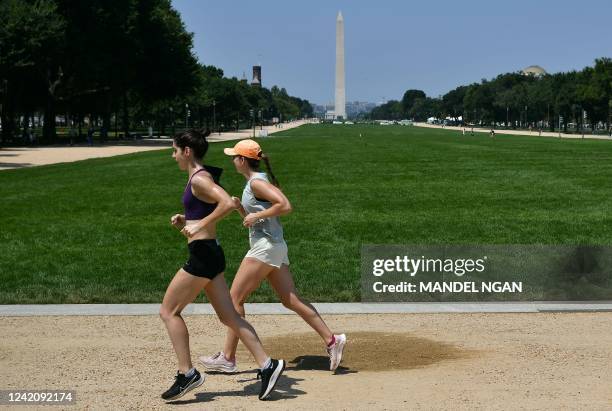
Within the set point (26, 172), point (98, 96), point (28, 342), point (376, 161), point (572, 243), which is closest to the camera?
point (28, 342)

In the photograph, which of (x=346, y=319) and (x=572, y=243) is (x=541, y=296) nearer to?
(x=346, y=319)

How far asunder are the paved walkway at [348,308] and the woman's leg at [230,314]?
10.9ft

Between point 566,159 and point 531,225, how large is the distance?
2947 cm

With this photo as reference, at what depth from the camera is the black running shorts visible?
682 centimetres

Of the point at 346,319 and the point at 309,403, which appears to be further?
the point at 346,319

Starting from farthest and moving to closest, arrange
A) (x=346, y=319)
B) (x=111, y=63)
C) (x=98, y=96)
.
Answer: (x=98, y=96)
(x=111, y=63)
(x=346, y=319)

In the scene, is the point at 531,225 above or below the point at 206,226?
below

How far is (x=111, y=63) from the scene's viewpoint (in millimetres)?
75938

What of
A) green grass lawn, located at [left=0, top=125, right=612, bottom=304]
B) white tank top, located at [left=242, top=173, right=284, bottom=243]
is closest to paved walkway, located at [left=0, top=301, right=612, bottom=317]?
green grass lawn, located at [left=0, top=125, right=612, bottom=304]

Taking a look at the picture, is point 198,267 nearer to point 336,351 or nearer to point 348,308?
point 336,351

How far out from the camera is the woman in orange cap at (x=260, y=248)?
7.21 m

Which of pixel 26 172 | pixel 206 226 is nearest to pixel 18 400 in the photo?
pixel 206 226

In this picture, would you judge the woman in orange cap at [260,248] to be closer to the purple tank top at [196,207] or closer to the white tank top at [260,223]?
the white tank top at [260,223]

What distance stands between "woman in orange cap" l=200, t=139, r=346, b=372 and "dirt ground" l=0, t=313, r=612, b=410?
0.24 metres
